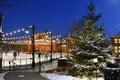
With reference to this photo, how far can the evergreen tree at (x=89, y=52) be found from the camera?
94.1 ft

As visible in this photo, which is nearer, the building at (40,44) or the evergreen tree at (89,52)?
the evergreen tree at (89,52)

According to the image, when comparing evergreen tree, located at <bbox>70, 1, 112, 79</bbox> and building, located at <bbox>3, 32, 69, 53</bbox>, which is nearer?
evergreen tree, located at <bbox>70, 1, 112, 79</bbox>

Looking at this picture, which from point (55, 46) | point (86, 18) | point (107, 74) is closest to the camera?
point (107, 74)

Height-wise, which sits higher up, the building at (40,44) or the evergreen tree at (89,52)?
the building at (40,44)

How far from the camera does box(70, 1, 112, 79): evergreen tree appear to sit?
2867cm

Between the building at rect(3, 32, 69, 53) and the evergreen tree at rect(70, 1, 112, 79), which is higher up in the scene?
the building at rect(3, 32, 69, 53)

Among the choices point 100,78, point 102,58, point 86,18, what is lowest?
point 100,78

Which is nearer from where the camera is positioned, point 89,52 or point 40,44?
point 89,52

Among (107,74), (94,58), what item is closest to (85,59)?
(94,58)

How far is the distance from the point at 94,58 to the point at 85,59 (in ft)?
3.28

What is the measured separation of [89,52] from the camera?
29016 millimetres

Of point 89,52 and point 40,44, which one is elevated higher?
point 40,44

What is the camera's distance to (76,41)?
29188mm

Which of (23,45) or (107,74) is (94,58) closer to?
(107,74)
